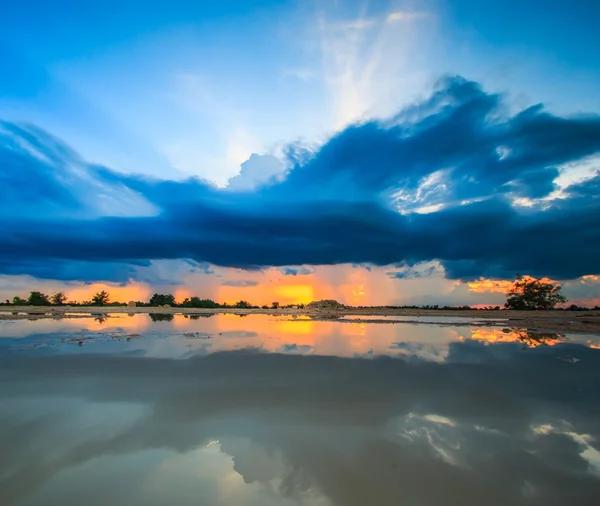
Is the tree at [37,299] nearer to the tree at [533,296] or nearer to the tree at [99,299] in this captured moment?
the tree at [99,299]

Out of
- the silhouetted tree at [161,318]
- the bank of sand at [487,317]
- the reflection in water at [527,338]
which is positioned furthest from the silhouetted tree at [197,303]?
the reflection in water at [527,338]

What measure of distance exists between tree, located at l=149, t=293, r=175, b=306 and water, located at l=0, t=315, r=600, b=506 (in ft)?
272

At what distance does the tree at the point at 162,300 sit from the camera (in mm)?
89119

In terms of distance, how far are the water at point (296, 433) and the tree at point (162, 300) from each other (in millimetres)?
82855

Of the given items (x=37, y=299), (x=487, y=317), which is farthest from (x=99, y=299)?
(x=487, y=317)

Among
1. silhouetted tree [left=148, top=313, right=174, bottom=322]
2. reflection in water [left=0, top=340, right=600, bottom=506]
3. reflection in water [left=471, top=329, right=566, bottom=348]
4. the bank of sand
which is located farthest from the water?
silhouetted tree [left=148, top=313, right=174, bottom=322]

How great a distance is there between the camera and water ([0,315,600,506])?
4.07 m

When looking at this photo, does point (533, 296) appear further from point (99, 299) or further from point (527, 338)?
point (99, 299)

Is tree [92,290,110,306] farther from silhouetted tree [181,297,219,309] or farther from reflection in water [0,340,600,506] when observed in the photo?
reflection in water [0,340,600,506]

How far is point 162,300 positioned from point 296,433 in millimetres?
92300

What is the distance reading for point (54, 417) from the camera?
21.4 feet

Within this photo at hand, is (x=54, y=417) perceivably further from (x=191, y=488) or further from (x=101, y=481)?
(x=191, y=488)

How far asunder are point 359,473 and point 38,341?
19.4 m

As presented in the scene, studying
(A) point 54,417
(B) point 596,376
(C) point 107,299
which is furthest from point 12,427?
(C) point 107,299
